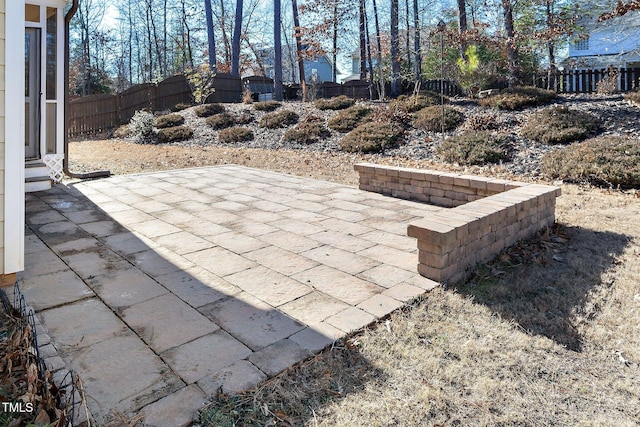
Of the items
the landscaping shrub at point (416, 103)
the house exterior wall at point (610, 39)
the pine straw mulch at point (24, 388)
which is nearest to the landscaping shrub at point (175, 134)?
the landscaping shrub at point (416, 103)

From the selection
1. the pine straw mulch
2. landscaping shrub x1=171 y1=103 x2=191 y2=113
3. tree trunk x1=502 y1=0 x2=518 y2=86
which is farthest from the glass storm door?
tree trunk x1=502 y1=0 x2=518 y2=86

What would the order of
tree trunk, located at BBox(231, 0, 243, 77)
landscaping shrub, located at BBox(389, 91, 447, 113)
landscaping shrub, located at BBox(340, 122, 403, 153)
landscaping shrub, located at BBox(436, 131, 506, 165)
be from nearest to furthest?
landscaping shrub, located at BBox(436, 131, 506, 165) → landscaping shrub, located at BBox(340, 122, 403, 153) → landscaping shrub, located at BBox(389, 91, 447, 113) → tree trunk, located at BBox(231, 0, 243, 77)

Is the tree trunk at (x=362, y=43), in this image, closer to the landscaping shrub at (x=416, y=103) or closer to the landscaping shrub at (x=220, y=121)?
the landscaping shrub at (x=416, y=103)

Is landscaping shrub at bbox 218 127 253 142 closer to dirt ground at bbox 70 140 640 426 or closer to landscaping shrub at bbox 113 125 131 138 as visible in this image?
landscaping shrub at bbox 113 125 131 138

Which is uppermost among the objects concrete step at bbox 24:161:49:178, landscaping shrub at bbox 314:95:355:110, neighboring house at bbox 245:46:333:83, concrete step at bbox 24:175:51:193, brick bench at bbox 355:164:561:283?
neighboring house at bbox 245:46:333:83

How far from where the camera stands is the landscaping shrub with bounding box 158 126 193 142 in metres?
11.3

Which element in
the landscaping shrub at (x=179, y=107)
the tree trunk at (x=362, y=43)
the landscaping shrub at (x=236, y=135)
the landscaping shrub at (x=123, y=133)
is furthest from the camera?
the tree trunk at (x=362, y=43)

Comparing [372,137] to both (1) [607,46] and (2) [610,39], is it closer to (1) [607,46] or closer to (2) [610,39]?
(2) [610,39]

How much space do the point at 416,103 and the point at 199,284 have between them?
28.5 ft

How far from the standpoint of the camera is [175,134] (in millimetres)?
11297

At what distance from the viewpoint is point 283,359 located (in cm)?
205

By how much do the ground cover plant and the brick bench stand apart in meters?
7.52

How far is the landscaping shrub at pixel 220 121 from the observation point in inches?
460

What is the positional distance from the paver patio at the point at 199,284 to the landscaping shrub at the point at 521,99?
5.27 m
